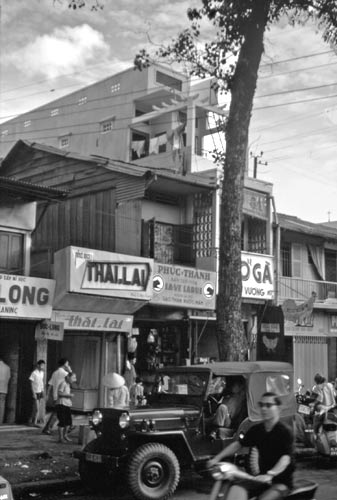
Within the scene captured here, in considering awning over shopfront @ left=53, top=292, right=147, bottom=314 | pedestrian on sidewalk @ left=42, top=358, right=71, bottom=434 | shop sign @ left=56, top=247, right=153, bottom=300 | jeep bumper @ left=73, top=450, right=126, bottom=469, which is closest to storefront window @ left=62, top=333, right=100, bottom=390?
awning over shopfront @ left=53, top=292, right=147, bottom=314

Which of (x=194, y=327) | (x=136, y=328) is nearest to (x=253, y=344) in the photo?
(x=194, y=327)

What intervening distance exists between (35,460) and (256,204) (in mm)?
13053

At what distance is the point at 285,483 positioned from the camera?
5.84m

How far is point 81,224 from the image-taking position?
20.2 m

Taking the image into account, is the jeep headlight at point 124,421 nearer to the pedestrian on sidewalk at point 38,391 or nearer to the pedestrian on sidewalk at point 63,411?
the pedestrian on sidewalk at point 63,411

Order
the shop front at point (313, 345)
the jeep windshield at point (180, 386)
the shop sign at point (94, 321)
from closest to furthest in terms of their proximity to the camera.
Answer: the jeep windshield at point (180, 386), the shop sign at point (94, 321), the shop front at point (313, 345)

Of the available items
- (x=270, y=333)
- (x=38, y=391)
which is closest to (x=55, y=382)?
(x=38, y=391)

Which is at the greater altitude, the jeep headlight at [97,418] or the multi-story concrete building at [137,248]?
the multi-story concrete building at [137,248]

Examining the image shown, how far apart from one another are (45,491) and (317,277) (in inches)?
755

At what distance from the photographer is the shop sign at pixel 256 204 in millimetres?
21922

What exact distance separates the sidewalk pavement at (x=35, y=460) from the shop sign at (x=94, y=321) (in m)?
2.99

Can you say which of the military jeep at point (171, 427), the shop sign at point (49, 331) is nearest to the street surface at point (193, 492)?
the military jeep at point (171, 427)

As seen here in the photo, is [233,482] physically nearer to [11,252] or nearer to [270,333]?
[11,252]

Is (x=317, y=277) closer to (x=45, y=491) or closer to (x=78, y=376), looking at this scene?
(x=78, y=376)
